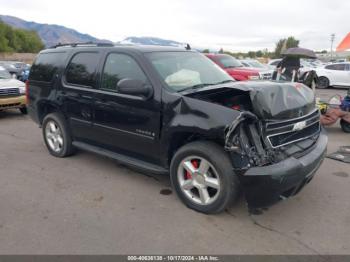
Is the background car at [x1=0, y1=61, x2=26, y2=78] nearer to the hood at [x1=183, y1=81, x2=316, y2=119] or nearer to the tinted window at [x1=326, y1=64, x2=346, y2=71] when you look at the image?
the tinted window at [x1=326, y1=64, x2=346, y2=71]

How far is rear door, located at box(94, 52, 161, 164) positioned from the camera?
380 centimetres

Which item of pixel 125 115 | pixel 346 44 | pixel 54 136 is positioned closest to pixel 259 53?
pixel 346 44

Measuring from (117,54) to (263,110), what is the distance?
2.14m

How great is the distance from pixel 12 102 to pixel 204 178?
24.2ft

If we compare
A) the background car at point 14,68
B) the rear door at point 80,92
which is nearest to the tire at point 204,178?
the rear door at point 80,92

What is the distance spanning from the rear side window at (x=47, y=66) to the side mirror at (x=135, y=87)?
6.23ft

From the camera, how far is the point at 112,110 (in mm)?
4164

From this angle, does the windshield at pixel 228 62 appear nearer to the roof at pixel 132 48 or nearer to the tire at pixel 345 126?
the tire at pixel 345 126

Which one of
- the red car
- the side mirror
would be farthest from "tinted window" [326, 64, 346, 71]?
the side mirror

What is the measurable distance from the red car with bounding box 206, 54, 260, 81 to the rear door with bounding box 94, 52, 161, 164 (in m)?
6.81

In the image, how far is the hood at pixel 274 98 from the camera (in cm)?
316

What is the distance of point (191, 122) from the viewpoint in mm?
3357

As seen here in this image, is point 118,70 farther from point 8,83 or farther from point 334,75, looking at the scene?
point 334,75

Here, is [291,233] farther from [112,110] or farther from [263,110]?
[112,110]
